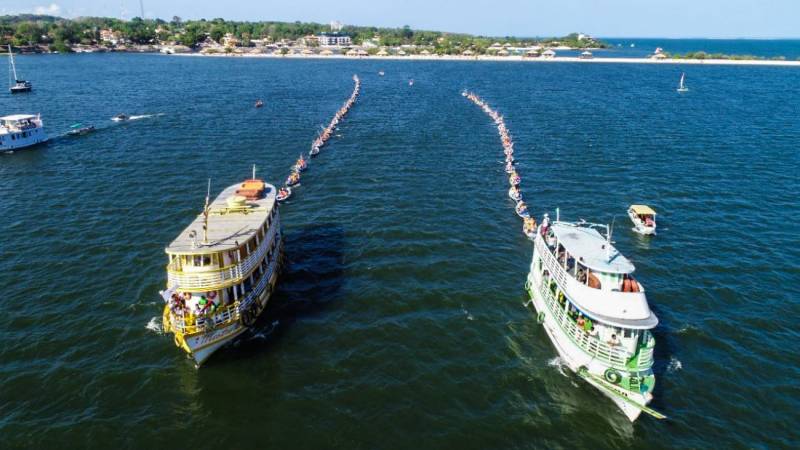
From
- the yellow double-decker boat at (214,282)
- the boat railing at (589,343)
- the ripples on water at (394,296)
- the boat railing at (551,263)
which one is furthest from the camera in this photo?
the boat railing at (551,263)

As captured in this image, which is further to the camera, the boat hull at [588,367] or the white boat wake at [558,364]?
the white boat wake at [558,364]

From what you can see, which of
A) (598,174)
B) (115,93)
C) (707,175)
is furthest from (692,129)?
(115,93)

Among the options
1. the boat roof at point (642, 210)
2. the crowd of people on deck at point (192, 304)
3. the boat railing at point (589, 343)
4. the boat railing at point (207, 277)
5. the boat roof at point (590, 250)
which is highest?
the boat roof at point (590, 250)

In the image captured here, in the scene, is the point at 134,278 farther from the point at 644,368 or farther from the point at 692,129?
the point at 692,129

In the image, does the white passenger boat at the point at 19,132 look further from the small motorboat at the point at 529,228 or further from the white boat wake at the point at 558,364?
the white boat wake at the point at 558,364

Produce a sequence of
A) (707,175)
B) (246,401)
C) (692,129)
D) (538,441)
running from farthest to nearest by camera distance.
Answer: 1. (692,129)
2. (707,175)
3. (246,401)
4. (538,441)

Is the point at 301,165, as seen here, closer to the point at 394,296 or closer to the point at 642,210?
the point at 394,296

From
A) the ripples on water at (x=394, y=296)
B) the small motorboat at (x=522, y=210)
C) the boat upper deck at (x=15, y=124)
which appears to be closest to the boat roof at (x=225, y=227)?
the ripples on water at (x=394, y=296)
